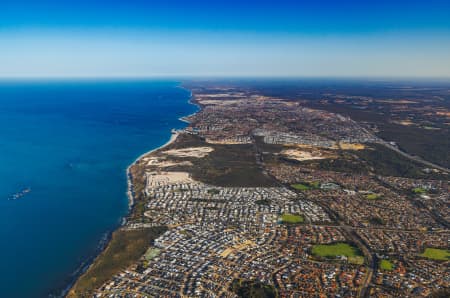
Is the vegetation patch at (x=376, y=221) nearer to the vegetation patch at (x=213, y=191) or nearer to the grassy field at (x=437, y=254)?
the grassy field at (x=437, y=254)

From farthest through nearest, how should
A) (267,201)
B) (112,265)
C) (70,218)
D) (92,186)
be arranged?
1. (92,186)
2. (267,201)
3. (70,218)
4. (112,265)

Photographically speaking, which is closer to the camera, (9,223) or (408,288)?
(408,288)

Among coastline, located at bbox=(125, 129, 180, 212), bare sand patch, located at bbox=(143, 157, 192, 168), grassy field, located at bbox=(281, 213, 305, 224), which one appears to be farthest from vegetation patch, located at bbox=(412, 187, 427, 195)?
coastline, located at bbox=(125, 129, 180, 212)

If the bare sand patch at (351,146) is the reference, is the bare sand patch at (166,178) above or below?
below

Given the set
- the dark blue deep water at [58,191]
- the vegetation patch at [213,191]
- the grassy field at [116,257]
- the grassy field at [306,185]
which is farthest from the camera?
the grassy field at [306,185]

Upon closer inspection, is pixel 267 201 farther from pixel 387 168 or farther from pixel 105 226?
pixel 387 168

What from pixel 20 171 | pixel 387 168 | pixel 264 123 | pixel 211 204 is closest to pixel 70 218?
pixel 211 204

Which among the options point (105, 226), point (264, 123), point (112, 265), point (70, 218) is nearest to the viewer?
point (112, 265)

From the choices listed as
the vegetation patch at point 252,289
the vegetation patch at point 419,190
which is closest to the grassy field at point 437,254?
the vegetation patch at point 252,289
